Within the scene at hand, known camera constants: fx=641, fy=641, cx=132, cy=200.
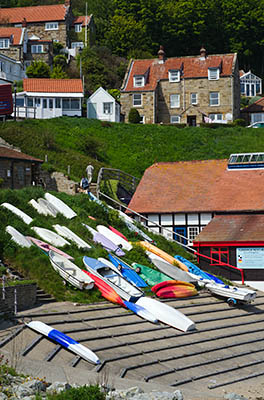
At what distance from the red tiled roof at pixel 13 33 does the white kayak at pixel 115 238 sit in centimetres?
4798

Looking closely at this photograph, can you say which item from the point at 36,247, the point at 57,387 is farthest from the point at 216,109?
the point at 57,387

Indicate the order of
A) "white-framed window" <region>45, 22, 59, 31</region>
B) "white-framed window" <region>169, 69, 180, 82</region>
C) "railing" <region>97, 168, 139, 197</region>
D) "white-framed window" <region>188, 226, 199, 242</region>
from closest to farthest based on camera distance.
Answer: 1. "white-framed window" <region>188, 226, 199, 242</region>
2. "railing" <region>97, 168, 139, 197</region>
3. "white-framed window" <region>169, 69, 180, 82</region>
4. "white-framed window" <region>45, 22, 59, 31</region>

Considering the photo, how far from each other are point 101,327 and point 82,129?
3050 centimetres

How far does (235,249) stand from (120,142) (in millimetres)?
20149

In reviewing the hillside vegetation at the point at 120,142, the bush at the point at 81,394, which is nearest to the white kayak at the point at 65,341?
the bush at the point at 81,394

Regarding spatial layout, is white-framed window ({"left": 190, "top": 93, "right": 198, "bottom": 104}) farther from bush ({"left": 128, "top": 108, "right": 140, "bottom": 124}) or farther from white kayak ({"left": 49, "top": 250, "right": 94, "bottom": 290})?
white kayak ({"left": 49, "top": 250, "right": 94, "bottom": 290})

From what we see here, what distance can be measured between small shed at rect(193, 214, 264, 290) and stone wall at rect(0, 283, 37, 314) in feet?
39.3

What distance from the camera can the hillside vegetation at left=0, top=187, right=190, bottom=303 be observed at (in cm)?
2095

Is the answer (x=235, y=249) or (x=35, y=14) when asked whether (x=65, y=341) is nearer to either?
(x=235, y=249)

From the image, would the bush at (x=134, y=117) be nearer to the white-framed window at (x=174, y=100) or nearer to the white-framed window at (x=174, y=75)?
the white-framed window at (x=174, y=100)

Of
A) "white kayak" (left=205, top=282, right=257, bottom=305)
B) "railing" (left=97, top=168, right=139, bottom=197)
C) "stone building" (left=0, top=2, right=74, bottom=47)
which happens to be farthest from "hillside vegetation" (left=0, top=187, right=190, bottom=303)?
"stone building" (left=0, top=2, right=74, bottom=47)

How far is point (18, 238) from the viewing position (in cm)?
2291

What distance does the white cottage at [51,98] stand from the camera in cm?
5181

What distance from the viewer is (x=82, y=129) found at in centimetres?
4709
